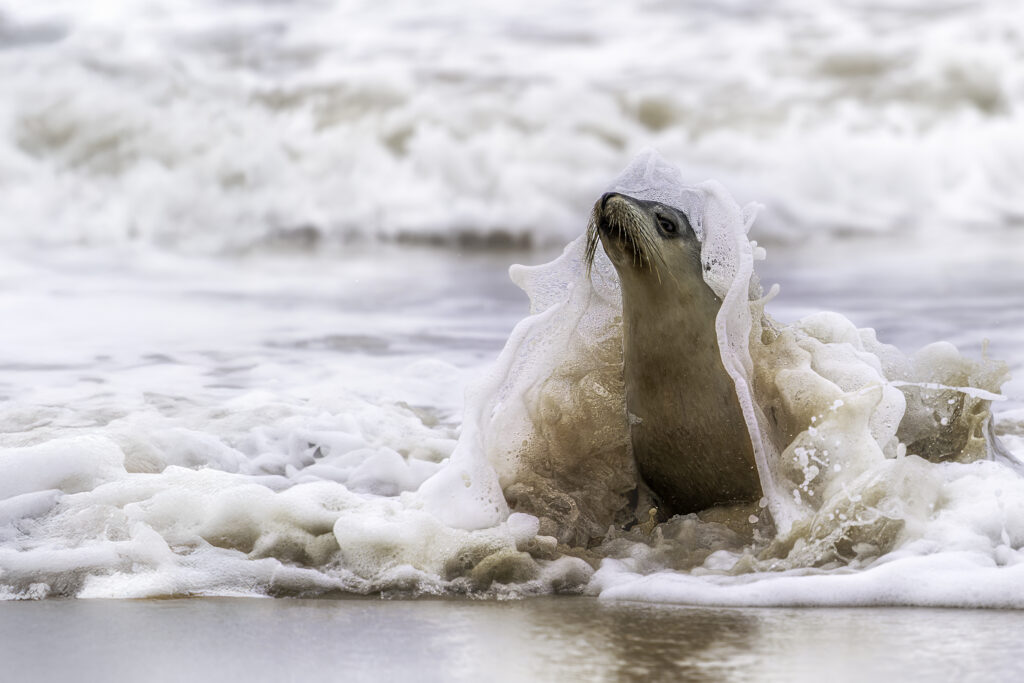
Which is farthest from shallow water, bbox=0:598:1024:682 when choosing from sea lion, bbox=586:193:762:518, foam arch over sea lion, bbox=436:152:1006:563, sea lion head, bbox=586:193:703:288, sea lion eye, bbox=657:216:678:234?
sea lion eye, bbox=657:216:678:234

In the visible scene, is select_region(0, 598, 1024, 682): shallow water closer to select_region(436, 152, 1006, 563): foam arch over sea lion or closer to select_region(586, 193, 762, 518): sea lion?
select_region(436, 152, 1006, 563): foam arch over sea lion

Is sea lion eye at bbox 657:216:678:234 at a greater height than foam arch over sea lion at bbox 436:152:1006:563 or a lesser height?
greater

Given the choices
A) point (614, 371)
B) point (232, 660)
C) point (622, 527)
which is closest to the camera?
point (232, 660)

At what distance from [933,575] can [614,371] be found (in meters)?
1.53

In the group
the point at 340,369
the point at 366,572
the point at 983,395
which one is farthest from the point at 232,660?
the point at 340,369

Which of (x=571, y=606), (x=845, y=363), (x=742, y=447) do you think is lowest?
(x=571, y=606)

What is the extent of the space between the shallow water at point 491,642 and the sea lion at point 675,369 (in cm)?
99

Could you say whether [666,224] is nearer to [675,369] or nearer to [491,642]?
[675,369]

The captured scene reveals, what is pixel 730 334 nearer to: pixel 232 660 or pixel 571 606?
pixel 571 606

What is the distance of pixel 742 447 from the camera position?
4027mm

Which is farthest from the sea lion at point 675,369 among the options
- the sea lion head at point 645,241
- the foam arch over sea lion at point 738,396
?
the foam arch over sea lion at point 738,396

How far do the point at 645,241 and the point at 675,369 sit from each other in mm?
475

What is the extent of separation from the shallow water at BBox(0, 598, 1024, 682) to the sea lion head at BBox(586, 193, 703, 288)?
1.32 metres

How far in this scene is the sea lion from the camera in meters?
4.03
